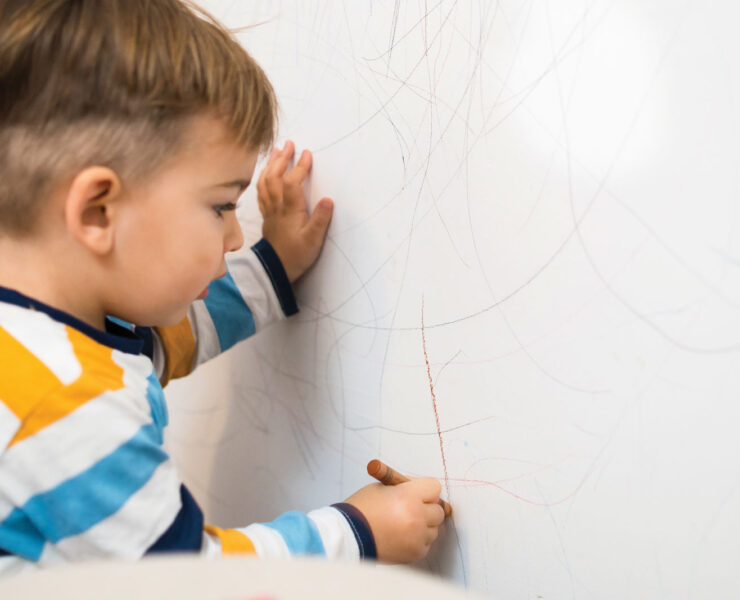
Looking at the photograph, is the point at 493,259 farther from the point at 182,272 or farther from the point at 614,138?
the point at 182,272

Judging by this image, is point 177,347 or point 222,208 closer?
point 222,208

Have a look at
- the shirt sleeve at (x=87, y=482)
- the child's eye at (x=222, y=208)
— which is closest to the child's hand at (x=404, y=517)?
the shirt sleeve at (x=87, y=482)

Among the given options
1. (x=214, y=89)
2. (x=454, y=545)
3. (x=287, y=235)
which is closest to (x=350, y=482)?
(x=454, y=545)

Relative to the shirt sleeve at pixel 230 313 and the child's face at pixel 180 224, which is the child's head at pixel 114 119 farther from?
the shirt sleeve at pixel 230 313

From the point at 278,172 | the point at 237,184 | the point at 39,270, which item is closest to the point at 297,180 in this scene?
the point at 278,172

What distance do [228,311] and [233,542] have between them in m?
0.26

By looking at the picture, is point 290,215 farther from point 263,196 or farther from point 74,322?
point 74,322

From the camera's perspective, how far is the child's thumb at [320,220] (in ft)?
1.99

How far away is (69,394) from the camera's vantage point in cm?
43

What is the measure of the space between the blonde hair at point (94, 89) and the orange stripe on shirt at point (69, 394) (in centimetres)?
11

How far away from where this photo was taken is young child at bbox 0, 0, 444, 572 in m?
0.43

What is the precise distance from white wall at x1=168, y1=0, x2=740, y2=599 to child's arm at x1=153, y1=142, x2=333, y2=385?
0.06 feet

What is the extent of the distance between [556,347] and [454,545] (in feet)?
0.59

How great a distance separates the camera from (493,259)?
452 mm
